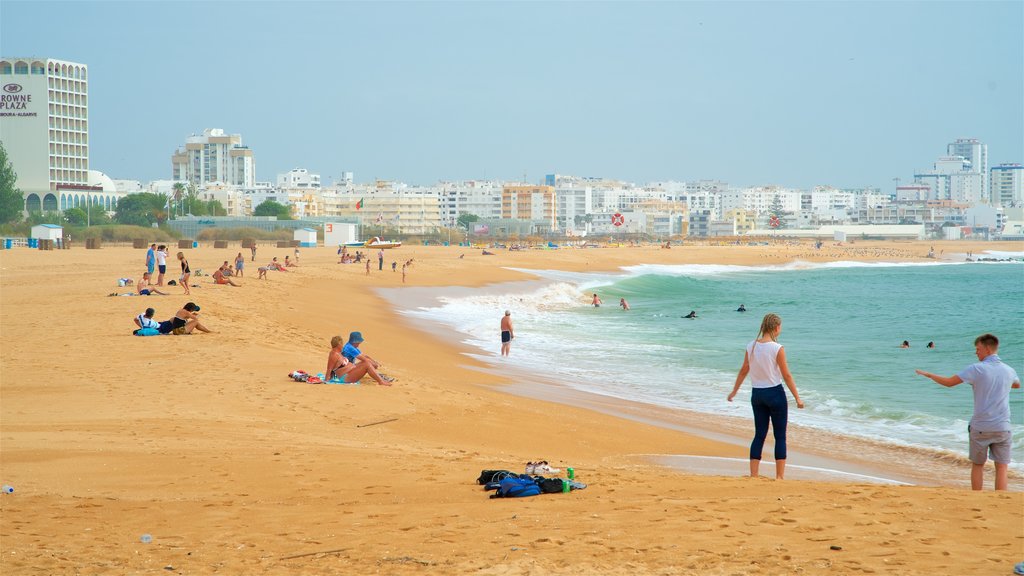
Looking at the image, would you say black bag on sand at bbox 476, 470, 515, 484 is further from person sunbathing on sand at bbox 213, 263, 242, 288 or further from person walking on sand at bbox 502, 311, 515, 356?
person sunbathing on sand at bbox 213, 263, 242, 288

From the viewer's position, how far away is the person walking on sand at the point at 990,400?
649cm

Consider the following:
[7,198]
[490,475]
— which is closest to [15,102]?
[7,198]

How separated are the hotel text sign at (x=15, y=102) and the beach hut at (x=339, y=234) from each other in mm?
50989

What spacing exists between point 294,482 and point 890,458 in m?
6.98

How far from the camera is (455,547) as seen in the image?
5059 millimetres

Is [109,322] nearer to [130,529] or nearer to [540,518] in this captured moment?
[130,529]

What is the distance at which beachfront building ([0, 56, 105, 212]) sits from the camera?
9969 cm

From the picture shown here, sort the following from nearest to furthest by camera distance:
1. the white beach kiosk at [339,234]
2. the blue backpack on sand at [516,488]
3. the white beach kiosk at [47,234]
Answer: the blue backpack on sand at [516,488], the white beach kiosk at [47,234], the white beach kiosk at [339,234]

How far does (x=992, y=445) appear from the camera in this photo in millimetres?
6703

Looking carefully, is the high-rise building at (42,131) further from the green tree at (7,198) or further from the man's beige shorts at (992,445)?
the man's beige shorts at (992,445)

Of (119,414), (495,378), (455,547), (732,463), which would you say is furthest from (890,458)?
(119,414)

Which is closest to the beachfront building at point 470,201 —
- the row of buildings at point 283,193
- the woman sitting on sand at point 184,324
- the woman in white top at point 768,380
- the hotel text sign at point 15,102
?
the row of buildings at point 283,193

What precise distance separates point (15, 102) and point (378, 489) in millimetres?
110527

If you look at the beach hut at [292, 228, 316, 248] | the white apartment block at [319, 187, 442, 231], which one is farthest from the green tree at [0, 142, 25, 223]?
the white apartment block at [319, 187, 442, 231]
